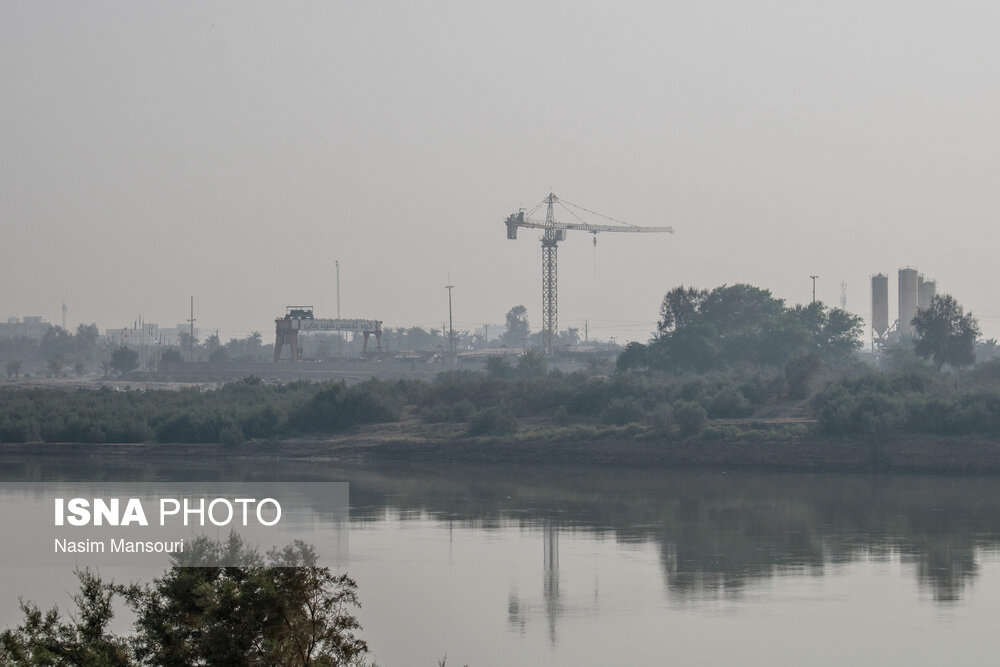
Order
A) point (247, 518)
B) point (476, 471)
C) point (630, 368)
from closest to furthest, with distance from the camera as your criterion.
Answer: point (247, 518)
point (476, 471)
point (630, 368)

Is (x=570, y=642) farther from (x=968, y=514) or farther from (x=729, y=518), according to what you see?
(x=968, y=514)

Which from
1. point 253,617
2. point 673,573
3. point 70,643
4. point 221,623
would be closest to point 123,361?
point 673,573

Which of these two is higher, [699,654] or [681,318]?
[681,318]

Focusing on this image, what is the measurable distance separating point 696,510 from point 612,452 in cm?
1832

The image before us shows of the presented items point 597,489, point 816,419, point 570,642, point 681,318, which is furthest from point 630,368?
point 570,642

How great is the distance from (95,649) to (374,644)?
1160cm

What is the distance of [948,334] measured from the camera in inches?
3351

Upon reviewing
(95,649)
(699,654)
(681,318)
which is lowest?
(699,654)

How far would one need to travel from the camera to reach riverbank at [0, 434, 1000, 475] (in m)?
55.7

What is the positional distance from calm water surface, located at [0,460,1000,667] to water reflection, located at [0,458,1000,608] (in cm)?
13

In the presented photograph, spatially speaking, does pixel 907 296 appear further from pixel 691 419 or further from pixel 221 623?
pixel 221 623

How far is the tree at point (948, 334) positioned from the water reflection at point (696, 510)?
33219 mm

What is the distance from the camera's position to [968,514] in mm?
41875

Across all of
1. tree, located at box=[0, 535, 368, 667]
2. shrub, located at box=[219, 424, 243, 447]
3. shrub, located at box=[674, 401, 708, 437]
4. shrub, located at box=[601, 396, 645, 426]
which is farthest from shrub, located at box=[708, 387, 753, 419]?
tree, located at box=[0, 535, 368, 667]
